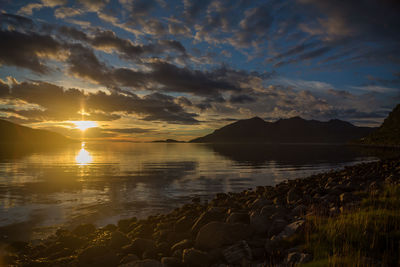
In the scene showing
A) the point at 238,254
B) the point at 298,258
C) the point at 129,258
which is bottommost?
the point at 129,258

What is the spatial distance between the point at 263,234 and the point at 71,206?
622 inches

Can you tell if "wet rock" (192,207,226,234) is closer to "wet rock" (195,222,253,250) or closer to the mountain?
"wet rock" (195,222,253,250)

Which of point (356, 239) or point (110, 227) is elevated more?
point (356, 239)

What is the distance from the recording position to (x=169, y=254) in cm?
869

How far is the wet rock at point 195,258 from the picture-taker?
23.8ft

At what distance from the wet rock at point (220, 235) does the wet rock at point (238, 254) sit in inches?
35.8

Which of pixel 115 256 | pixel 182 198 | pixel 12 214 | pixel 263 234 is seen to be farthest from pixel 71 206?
pixel 263 234

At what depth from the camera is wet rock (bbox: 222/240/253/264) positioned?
690cm

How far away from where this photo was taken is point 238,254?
7016 millimetres

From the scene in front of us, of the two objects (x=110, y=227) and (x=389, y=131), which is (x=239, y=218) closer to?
(x=110, y=227)

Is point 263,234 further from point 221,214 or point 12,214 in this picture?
point 12,214

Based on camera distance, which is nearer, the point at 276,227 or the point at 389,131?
the point at 276,227

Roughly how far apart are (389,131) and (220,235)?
180795 mm

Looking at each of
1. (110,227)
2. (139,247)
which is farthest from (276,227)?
(110,227)
